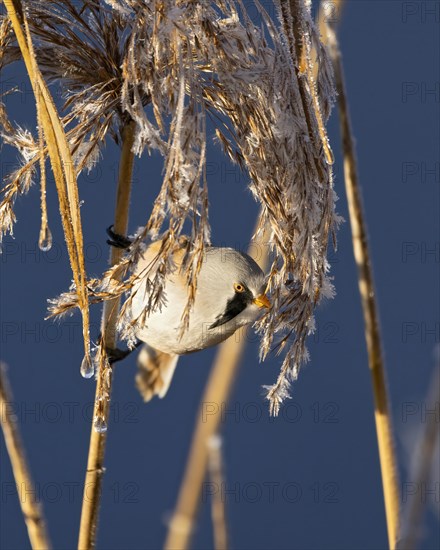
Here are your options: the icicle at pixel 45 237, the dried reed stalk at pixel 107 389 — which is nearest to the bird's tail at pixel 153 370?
the dried reed stalk at pixel 107 389

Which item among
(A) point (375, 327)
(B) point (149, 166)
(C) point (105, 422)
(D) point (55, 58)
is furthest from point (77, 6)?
(B) point (149, 166)

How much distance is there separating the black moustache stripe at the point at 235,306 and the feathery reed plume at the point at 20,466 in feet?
1.10

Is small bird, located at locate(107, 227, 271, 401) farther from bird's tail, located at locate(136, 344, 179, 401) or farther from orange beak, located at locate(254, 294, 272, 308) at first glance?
bird's tail, located at locate(136, 344, 179, 401)

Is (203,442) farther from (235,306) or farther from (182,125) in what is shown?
(182,125)

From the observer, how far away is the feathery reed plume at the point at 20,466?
3.56 ft

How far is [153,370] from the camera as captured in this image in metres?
1.98

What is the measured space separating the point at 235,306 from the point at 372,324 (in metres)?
0.21

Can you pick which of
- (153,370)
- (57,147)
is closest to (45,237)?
(57,147)

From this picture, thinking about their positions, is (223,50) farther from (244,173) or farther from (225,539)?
(225,539)

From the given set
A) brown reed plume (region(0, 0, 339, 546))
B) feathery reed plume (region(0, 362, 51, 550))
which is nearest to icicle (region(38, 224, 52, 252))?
brown reed plume (region(0, 0, 339, 546))

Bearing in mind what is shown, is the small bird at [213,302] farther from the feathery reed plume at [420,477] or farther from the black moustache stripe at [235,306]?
the feathery reed plume at [420,477]

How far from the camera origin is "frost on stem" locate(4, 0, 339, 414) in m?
0.88

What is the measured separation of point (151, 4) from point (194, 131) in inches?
6.0

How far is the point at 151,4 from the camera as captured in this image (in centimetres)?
89
